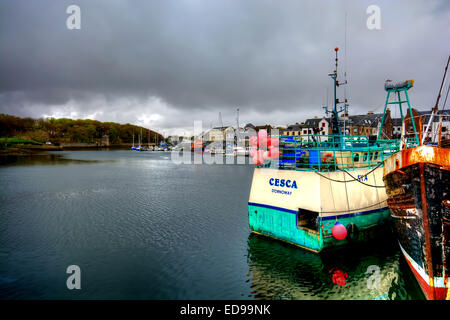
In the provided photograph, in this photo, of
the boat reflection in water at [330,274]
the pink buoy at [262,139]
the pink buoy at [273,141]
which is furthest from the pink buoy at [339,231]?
the pink buoy at [262,139]

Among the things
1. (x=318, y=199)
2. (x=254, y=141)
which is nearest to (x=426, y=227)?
(x=318, y=199)

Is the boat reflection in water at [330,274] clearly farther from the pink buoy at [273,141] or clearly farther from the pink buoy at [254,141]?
the pink buoy at [254,141]

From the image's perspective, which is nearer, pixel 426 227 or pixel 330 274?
pixel 426 227

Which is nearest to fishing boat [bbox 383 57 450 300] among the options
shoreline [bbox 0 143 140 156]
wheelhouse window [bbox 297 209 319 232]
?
wheelhouse window [bbox 297 209 319 232]

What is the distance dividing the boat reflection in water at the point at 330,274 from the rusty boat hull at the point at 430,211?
1.48 meters

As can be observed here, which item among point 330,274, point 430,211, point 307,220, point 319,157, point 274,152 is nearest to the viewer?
point 430,211

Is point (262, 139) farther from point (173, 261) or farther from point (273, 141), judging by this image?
point (173, 261)

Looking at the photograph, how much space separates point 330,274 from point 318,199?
3.39 m

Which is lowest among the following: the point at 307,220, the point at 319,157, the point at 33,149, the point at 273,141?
the point at 307,220

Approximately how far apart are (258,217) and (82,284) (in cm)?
913

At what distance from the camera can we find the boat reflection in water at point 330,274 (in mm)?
10461

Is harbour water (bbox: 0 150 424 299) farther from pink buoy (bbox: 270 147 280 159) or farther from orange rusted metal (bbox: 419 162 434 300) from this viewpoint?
pink buoy (bbox: 270 147 280 159)

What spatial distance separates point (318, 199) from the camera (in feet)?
39.9

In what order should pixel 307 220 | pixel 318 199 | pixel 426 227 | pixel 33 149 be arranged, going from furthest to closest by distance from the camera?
pixel 33 149, pixel 307 220, pixel 318 199, pixel 426 227
